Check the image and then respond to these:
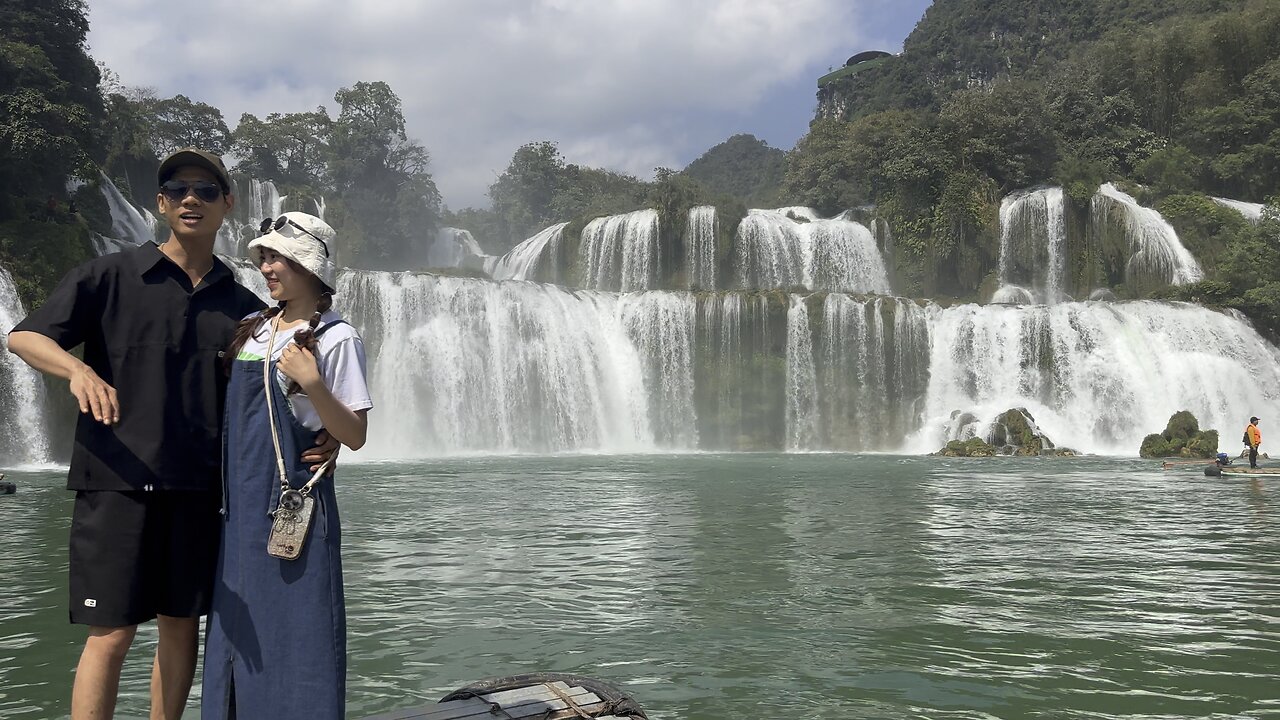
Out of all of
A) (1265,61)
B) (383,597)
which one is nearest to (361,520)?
(383,597)

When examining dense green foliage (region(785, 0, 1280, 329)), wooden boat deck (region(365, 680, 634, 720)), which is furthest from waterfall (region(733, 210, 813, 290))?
wooden boat deck (region(365, 680, 634, 720))

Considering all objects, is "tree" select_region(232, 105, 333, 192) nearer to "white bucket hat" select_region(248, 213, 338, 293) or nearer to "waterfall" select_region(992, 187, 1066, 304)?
"waterfall" select_region(992, 187, 1066, 304)

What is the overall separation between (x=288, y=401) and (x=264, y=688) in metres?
0.74

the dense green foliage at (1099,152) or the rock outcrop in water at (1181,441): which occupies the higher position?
the dense green foliage at (1099,152)

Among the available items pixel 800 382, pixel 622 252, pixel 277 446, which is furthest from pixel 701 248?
pixel 277 446

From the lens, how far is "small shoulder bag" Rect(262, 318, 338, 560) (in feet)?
8.32

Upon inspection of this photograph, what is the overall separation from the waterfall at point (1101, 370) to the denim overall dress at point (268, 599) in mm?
27383

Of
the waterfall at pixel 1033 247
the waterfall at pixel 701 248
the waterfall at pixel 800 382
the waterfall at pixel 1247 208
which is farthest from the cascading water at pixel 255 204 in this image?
the waterfall at pixel 1247 208

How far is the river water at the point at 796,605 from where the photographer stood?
183 inches

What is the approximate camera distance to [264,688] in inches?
101

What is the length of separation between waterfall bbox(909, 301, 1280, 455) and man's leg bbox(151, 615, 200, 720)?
27.3m

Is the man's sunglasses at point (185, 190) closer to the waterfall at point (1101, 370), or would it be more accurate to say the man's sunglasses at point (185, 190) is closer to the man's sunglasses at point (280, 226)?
the man's sunglasses at point (280, 226)

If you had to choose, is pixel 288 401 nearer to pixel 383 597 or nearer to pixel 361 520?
pixel 383 597

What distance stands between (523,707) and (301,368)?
1.30m
